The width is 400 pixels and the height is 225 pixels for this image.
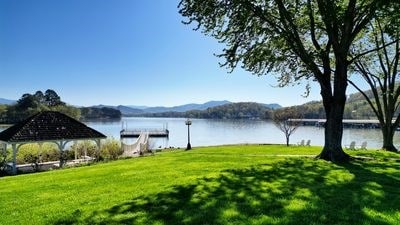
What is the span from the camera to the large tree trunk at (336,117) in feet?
57.3

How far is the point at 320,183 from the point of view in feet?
35.3

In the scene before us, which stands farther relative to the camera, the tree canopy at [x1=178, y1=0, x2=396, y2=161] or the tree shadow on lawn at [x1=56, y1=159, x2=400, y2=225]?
the tree canopy at [x1=178, y1=0, x2=396, y2=161]

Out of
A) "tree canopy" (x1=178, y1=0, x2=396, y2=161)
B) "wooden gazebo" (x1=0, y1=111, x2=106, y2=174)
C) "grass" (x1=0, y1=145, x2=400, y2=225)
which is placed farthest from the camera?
"wooden gazebo" (x1=0, y1=111, x2=106, y2=174)

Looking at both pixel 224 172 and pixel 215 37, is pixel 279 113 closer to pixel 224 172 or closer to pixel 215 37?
pixel 215 37

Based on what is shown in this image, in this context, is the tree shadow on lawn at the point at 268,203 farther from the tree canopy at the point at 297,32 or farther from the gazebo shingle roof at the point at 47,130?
the gazebo shingle roof at the point at 47,130

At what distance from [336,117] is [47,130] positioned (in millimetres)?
22385

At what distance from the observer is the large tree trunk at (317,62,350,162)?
17.5 m

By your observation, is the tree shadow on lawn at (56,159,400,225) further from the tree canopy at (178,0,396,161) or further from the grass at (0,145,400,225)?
the tree canopy at (178,0,396,161)

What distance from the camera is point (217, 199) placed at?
8766mm

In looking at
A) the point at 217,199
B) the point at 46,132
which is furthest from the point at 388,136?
the point at 46,132

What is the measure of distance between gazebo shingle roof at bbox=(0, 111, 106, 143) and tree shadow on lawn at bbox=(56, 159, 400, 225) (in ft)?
68.5

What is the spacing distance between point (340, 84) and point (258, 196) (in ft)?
35.9

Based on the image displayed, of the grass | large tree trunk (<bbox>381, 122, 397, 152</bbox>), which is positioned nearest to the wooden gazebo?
the grass

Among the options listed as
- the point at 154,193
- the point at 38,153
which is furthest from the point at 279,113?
the point at 154,193
